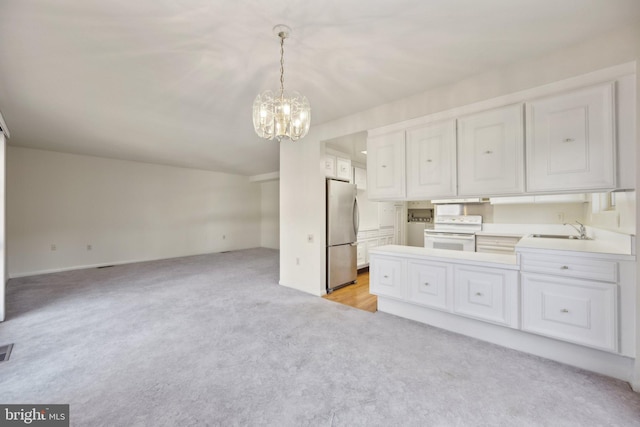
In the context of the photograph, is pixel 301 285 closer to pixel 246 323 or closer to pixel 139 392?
pixel 246 323

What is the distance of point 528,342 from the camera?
2297 mm

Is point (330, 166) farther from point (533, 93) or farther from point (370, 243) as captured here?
point (533, 93)

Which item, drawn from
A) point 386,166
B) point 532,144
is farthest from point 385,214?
point 532,144

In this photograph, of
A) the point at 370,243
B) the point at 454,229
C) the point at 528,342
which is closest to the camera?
the point at 528,342

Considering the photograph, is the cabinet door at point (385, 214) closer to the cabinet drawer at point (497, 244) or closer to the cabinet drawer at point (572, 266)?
the cabinet drawer at point (497, 244)

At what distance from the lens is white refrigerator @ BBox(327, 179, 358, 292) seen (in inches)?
159

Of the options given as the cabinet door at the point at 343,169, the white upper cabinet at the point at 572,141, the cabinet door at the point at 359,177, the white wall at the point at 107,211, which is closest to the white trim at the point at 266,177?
the white wall at the point at 107,211

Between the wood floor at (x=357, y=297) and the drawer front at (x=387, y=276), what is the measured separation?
35 centimetres

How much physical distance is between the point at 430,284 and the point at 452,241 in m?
2.51

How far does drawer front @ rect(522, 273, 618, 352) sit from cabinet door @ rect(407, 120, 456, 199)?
112cm

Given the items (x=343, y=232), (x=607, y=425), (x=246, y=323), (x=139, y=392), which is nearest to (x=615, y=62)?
(x=607, y=425)

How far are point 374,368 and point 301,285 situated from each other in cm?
222

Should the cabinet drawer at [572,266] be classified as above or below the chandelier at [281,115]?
below

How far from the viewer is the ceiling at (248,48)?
65.9 inches
